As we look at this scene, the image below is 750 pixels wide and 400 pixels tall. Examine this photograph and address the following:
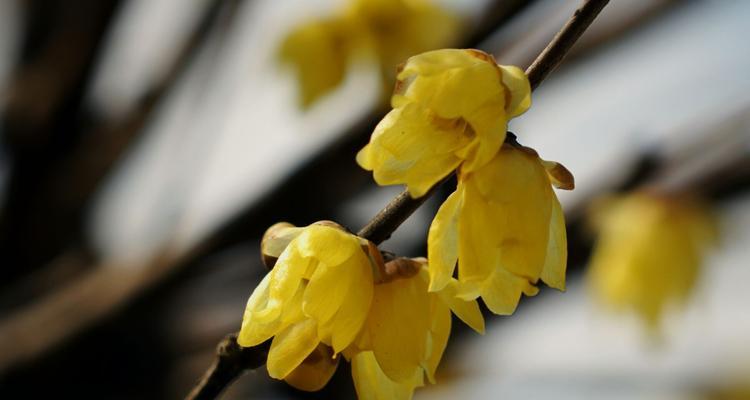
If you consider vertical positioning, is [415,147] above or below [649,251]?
above

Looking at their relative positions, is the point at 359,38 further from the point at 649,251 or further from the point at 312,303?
the point at 312,303

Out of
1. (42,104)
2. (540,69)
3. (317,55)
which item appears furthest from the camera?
(42,104)

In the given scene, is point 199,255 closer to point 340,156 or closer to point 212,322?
point 340,156

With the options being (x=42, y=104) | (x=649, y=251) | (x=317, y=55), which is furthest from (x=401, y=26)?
(x=42, y=104)

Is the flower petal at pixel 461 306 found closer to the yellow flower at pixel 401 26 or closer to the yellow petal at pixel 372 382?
the yellow petal at pixel 372 382

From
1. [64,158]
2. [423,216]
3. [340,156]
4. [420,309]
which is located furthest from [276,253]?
[64,158]

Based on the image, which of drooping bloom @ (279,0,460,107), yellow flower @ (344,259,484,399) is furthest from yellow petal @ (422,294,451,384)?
drooping bloom @ (279,0,460,107)
